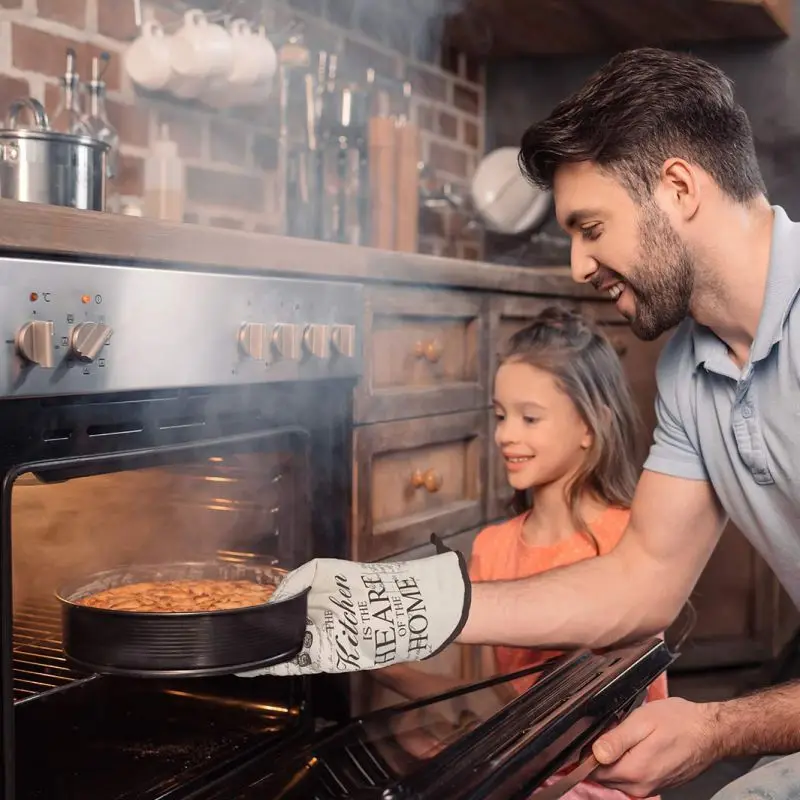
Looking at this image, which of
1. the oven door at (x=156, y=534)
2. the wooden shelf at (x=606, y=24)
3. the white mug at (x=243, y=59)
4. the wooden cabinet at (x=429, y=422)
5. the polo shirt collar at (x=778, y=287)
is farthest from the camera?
the wooden shelf at (x=606, y=24)

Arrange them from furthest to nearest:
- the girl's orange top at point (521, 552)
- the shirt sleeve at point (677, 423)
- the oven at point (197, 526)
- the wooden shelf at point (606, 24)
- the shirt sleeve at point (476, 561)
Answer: the wooden shelf at point (606, 24)
the shirt sleeve at point (476, 561)
the girl's orange top at point (521, 552)
the shirt sleeve at point (677, 423)
the oven at point (197, 526)

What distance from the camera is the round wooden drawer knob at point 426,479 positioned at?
167cm

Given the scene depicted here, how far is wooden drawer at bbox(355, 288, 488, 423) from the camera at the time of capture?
151cm

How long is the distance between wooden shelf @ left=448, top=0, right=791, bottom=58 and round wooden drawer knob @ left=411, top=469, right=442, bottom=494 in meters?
1.33

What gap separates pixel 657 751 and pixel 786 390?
492mm

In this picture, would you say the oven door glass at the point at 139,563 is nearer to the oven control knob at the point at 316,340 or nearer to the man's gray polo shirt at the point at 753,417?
the oven control knob at the point at 316,340

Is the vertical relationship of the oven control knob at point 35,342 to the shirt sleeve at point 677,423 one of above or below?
above

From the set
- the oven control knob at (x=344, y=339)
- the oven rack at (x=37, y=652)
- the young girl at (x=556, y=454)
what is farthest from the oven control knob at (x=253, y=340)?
the young girl at (x=556, y=454)

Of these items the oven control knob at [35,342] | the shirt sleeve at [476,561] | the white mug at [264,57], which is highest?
the white mug at [264,57]

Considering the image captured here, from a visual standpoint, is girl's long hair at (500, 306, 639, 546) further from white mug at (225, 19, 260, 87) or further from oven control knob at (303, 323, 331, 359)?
white mug at (225, 19, 260, 87)

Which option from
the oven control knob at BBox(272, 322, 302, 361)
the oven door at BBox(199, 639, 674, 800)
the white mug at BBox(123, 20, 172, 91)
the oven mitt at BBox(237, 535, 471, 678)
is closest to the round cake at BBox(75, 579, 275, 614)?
the oven mitt at BBox(237, 535, 471, 678)

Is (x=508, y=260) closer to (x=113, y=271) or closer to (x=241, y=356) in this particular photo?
(x=241, y=356)

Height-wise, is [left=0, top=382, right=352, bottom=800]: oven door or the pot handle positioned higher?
the pot handle

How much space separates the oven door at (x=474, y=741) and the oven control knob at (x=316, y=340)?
1.51ft
